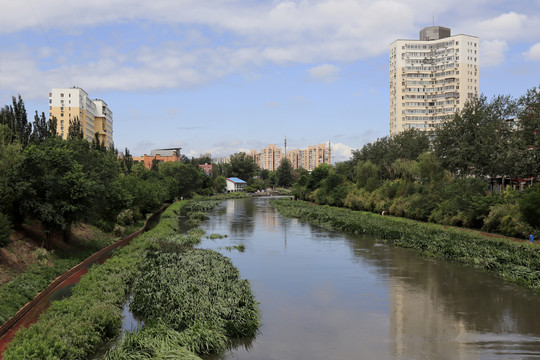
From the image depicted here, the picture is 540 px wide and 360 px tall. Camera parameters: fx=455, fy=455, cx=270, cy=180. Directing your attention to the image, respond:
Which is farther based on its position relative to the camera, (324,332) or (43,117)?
(43,117)

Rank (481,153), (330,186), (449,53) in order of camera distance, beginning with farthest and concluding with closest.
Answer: (449,53), (330,186), (481,153)

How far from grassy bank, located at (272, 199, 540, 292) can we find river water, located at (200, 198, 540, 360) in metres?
1.08

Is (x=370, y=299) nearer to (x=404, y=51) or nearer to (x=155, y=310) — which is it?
(x=155, y=310)

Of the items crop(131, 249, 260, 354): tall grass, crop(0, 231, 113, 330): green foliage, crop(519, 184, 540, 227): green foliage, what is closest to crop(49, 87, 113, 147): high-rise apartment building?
crop(0, 231, 113, 330): green foliage

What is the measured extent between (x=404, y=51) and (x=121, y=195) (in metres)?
90.0

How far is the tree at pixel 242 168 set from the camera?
522ft

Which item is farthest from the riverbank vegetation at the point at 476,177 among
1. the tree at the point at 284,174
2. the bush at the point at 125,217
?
the tree at the point at 284,174

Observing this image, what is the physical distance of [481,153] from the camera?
4500 centimetres

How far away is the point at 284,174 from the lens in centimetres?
16325

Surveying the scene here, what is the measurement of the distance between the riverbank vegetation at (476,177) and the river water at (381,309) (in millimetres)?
9006

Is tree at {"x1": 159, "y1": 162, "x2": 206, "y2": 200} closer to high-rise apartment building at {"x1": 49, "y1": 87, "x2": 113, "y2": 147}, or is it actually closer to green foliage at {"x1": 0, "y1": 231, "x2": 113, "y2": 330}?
high-rise apartment building at {"x1": 49, "y1": 87, "x2": 113, "y2": 147}

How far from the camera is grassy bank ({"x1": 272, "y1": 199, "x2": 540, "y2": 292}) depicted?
24.2 metres

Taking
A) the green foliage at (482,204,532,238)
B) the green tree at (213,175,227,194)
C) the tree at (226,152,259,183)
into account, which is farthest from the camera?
the tree at (226,152,259,183)

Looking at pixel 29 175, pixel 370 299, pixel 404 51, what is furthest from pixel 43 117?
pixel 404 51
